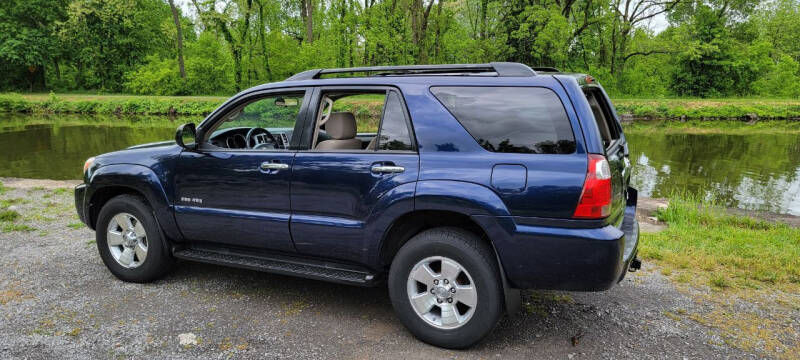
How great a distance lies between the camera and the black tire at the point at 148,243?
4.59 meters

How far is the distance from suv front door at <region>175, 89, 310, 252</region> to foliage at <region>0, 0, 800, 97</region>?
106 ft

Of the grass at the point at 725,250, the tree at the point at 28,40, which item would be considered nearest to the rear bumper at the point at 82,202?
the grass at the point at 725,250

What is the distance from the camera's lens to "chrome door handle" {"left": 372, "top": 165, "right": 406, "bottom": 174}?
11.6 feet

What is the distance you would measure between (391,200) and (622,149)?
1978 millimetres

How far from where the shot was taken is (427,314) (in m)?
3.55

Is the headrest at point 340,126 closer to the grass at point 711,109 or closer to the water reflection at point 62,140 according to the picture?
the water reflection at point 62,140

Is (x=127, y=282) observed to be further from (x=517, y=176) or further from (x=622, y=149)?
(x=622, y=149)

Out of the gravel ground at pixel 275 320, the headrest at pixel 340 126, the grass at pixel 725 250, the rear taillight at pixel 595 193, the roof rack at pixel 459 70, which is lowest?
the gravel ground at pixel 275 320

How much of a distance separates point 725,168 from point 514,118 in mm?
13738

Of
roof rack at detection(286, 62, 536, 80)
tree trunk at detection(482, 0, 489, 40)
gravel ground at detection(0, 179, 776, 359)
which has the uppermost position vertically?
tree trunk at detection(482, 0, 489, 40)

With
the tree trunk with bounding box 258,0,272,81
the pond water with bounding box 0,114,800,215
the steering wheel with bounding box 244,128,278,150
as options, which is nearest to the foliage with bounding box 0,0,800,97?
the tree trunk with bounding box 258,0,272,81

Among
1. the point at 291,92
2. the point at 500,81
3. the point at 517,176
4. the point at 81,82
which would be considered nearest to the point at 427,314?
the point at 517,176

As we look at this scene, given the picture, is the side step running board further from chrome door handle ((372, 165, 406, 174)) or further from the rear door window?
the rear door window

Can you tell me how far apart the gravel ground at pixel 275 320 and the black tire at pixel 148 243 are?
111 millimetres
